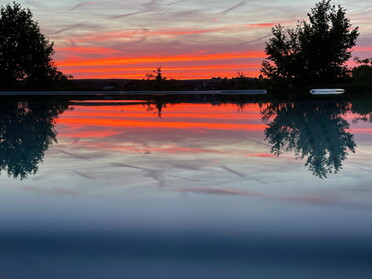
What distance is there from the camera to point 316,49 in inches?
1912

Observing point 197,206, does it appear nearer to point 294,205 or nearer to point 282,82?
point 294,205

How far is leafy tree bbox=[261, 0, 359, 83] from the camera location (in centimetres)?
4881

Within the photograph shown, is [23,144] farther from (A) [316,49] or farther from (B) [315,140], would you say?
(A) [316,49]

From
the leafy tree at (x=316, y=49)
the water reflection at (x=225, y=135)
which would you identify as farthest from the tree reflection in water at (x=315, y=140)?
the leafy tree at (x=316, y=49)

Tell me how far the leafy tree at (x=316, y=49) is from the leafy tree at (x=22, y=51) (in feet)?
67.5

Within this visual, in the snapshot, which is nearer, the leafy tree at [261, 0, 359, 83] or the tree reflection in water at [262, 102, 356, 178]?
the tree reflection in water at [262, 102, 356, 178]

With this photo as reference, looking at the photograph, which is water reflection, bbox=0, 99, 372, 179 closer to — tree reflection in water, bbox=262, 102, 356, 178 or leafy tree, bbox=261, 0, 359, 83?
tree reflection in water, bbox=262, 102, 356, 178

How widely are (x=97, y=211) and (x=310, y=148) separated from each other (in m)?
4.23

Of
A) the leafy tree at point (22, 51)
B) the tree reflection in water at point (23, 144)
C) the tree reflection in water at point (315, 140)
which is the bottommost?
the tree reflection in water at point (23, 144)

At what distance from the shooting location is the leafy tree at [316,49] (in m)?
48.8

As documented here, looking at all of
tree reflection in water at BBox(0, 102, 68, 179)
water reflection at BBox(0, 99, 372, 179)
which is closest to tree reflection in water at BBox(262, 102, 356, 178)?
water reflection at BBox(0, 99, 372, 179)

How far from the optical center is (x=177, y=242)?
3.09m

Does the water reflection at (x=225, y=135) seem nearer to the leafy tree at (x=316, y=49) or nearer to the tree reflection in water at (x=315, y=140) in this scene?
the tree reflection in water at (x=315, y=140)

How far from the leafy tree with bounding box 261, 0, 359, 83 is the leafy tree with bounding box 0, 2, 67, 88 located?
67.5ft
